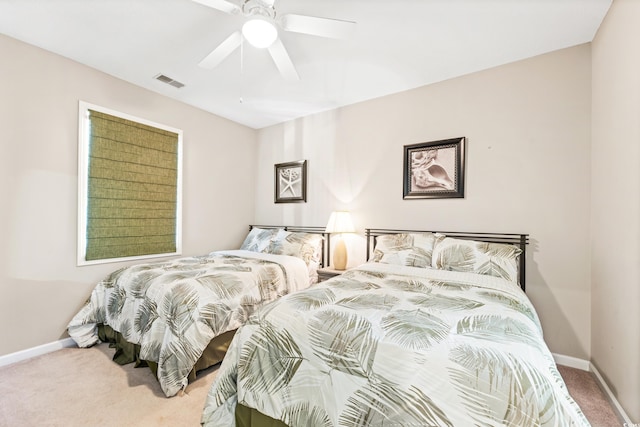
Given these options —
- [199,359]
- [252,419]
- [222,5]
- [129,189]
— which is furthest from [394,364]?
[129,189]

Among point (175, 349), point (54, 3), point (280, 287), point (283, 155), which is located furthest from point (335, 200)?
point (54, 3)

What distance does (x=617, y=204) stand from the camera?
180cm

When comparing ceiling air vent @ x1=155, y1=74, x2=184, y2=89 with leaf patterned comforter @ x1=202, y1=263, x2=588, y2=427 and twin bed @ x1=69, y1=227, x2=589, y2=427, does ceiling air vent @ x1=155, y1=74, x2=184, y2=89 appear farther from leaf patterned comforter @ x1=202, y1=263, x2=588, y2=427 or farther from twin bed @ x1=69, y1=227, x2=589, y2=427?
leaf patterned comforter @ x1=202, y1=263, x2=588, y2=427

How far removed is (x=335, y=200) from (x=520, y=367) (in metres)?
2.88

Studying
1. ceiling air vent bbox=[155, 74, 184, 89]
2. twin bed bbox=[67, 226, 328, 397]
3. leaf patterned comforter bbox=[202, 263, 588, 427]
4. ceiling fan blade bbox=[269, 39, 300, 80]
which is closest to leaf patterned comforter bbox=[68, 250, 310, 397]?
twin bed bbox=[67, 226, 328, 397]

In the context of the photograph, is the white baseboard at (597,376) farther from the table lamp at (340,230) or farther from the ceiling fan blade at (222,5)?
the ceiling fan blade at (222,5)

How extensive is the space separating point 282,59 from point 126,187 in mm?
2267

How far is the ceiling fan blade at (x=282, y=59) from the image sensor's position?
1980 millimetres

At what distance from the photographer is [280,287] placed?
2760 millimetres

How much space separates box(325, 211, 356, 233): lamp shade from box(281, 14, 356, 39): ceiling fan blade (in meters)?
1.95

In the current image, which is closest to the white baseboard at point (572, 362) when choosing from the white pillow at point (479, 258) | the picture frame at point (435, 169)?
the white pillow at point (479, 258)

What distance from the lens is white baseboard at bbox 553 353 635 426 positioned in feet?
5.46

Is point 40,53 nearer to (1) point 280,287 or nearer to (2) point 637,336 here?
(1) point 280,287

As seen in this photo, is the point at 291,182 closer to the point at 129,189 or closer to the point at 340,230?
the point at 340,230
